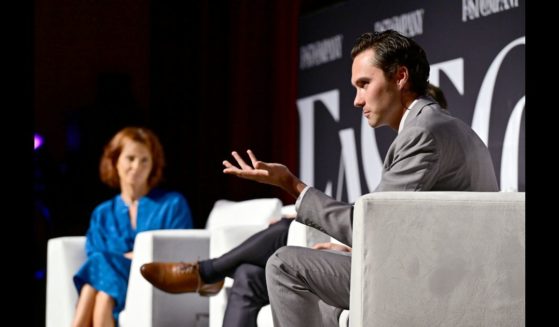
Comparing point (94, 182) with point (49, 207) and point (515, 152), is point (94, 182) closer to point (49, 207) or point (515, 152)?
point (49, 207)

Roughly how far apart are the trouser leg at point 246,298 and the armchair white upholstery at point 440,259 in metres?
0.88

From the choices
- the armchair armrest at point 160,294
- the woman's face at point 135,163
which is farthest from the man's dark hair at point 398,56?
the woman's face at point 135,163

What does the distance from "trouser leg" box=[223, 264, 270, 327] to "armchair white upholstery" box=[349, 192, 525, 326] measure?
2.89 ft

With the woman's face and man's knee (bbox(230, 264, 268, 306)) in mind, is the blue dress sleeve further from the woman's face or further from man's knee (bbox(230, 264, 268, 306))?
man's knee (bbox(230, 264, 268, 306))

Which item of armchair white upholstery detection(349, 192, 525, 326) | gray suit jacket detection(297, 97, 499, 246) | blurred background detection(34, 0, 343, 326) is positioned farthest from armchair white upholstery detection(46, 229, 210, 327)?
blurred background detection(34, 0, 343, 326)

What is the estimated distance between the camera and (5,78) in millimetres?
1143

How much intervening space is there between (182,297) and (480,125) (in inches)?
61.3

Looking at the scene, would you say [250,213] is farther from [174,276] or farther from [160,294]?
[174,276]

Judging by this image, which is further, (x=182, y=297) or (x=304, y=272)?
(x=182, y=297)

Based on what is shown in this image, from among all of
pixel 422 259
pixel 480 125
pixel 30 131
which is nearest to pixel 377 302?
pixel 422 259

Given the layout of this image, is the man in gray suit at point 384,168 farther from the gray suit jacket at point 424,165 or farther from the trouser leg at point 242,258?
the trouser leg at point 242,258

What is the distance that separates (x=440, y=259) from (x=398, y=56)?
0.59 metres

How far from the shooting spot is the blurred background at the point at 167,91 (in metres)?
6.34

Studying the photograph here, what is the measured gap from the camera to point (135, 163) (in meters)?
4.49
